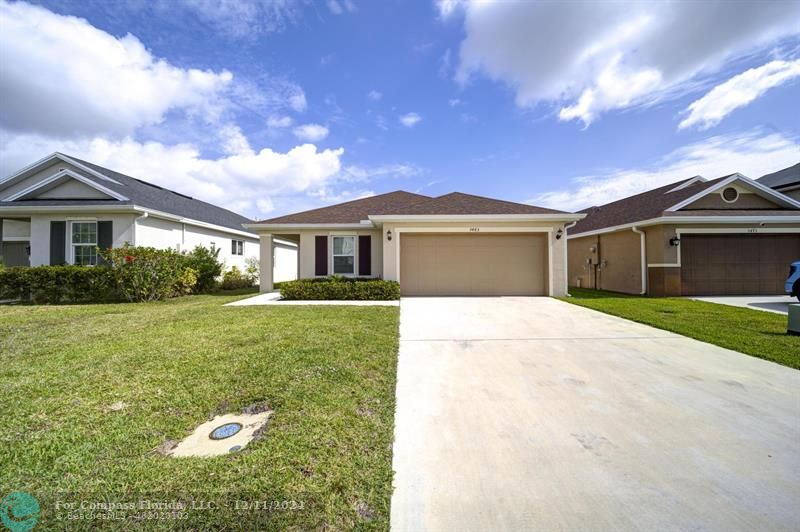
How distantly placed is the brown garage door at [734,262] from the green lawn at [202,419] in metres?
13.1

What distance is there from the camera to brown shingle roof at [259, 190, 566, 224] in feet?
38.2

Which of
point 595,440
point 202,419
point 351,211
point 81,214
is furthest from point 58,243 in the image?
point 595,440

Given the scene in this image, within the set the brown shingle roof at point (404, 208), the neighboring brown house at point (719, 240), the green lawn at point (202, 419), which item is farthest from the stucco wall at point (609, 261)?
the green lawn at point (202, 419)

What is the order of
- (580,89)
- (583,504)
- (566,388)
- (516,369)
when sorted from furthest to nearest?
(580,89)
(516,369)
(566,388)
(583,504)

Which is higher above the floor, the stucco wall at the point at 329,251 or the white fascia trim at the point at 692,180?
the white fascia trim at the point at 692,180

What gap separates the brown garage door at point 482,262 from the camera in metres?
11.9

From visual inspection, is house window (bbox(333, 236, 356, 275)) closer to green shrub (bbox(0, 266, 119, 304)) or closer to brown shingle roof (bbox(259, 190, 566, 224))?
brown shingle roof (bbox(259, 190, 566, 224))

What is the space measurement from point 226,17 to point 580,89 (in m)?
11.0

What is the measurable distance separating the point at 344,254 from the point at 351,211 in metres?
2.09

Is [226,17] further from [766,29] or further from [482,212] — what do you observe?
[766,29]

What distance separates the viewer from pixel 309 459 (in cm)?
234

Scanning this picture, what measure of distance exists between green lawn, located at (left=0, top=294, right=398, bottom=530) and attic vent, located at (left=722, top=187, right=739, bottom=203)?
14889mm

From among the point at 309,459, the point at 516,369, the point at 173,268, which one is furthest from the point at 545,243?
the point at 173,268

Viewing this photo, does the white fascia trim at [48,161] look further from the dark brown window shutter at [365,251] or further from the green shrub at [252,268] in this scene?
the dark brown window shutter at [365,251]
